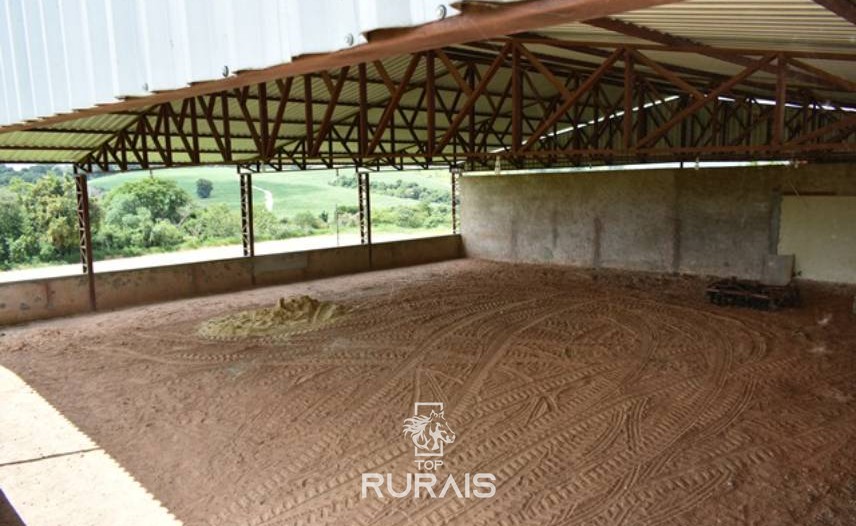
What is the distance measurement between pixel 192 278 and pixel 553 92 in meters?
11.8

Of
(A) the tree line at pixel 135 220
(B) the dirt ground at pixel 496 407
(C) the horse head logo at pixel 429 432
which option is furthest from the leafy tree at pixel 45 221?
(C) the horse head logo at pixel 429 432

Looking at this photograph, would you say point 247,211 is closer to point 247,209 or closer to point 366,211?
point 247,209

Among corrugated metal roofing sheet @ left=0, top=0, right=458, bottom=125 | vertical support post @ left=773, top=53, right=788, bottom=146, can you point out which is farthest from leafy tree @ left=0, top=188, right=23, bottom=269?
vertical support post @ left=773, top=53, right=788, bottom=146

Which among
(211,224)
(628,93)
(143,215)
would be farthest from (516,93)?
(143,215)

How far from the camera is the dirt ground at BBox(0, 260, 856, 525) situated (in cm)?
521

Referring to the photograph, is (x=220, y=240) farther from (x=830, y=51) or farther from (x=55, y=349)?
(x=830, y=51)

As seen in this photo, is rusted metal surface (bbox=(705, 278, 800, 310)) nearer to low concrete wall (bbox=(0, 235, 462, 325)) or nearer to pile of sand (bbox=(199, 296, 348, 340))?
pile of sand (bbox=(199, 296, 348, 340))

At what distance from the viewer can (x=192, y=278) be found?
15.8m

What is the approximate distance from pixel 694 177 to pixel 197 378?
14741 millimetres

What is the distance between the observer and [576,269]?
19.1m

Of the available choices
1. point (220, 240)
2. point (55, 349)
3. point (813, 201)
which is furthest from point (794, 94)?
point (220, 240)

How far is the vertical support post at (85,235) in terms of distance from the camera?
560 inches

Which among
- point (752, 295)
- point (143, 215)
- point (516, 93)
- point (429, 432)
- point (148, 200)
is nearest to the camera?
point (429, 432)

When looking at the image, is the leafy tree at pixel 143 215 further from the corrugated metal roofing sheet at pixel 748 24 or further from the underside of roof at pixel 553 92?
the corrugated metal roofing sheet at pixel 748 24
